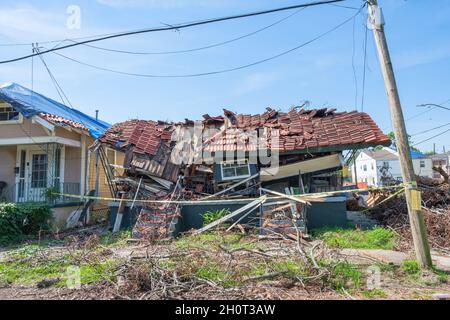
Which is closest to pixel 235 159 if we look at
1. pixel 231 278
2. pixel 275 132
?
pixel 275 132

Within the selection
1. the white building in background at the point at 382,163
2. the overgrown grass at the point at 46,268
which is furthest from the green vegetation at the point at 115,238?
the white building in background at the point at 382,163

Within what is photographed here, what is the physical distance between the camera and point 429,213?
27.8 feet

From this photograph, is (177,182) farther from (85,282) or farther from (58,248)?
(85,282)

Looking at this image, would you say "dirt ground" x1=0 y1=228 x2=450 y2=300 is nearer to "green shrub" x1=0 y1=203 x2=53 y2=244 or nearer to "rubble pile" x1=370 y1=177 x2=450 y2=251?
"rubble pile" x1=370 y1=177 x2=450 y2=251

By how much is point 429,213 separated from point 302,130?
178 inches

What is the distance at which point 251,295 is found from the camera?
4.66m

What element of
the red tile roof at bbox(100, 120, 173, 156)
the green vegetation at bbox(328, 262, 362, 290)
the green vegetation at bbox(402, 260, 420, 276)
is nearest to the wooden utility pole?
the green vegetation at bbox(402, 260, 420, 276)

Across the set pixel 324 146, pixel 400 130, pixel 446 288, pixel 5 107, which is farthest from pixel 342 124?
pixel 5 107

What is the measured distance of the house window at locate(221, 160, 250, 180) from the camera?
431 inches

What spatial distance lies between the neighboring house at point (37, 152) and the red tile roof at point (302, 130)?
20.7ft

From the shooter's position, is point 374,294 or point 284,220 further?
point 284,220

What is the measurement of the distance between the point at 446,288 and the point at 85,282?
5.81 meters

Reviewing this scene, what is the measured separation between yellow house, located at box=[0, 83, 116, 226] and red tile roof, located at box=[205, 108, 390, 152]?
585cm

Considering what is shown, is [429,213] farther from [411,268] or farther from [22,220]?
[22,220]
